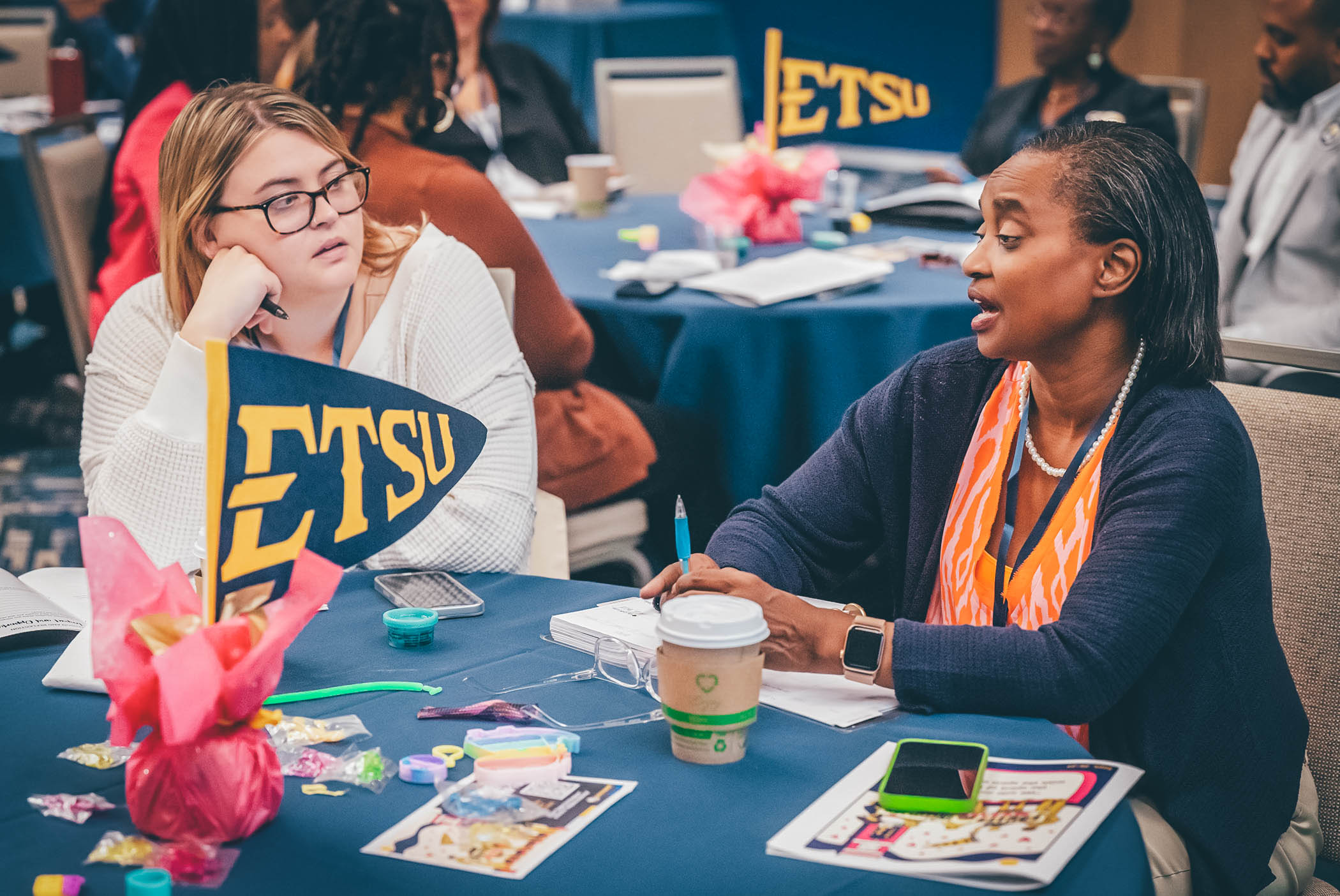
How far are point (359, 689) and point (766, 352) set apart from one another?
69.6 inches

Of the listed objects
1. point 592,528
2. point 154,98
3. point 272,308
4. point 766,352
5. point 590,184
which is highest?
point 154,98

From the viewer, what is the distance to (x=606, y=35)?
7711 millimetres

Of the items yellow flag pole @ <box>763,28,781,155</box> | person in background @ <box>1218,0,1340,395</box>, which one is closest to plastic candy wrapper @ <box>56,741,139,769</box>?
person in background @ <box>1218,0,1340,395</box>

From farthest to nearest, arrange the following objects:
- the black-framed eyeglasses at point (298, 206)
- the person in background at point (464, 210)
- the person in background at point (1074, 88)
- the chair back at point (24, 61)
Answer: the chair back at point (24, 61), the person in background at point (1074, 88), the person in background at point (464, 210), the black-framed eyeglasses at point (298, 206)

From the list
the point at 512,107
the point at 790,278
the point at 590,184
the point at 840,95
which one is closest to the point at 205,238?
the point at 790,278

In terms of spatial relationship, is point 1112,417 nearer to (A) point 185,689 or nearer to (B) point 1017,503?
(B) point 1017,503

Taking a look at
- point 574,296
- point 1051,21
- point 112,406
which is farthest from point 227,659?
point 1051,21

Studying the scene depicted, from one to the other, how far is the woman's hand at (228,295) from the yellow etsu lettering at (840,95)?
87.8 inches

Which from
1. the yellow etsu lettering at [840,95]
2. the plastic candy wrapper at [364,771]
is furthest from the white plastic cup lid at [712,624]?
the yellow etsu lettering at [840,95]

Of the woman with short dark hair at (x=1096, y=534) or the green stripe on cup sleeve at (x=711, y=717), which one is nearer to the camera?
the green stripe on cup sleeve at (x=711, y=717)

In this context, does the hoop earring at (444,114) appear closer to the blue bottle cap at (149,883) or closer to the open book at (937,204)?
the open book at (937,204)

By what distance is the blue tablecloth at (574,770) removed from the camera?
3.26 ft

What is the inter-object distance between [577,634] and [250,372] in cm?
49

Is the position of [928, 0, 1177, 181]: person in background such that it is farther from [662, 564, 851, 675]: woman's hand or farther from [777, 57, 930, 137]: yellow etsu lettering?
[662, 564, 851, 675]: woman's hand
